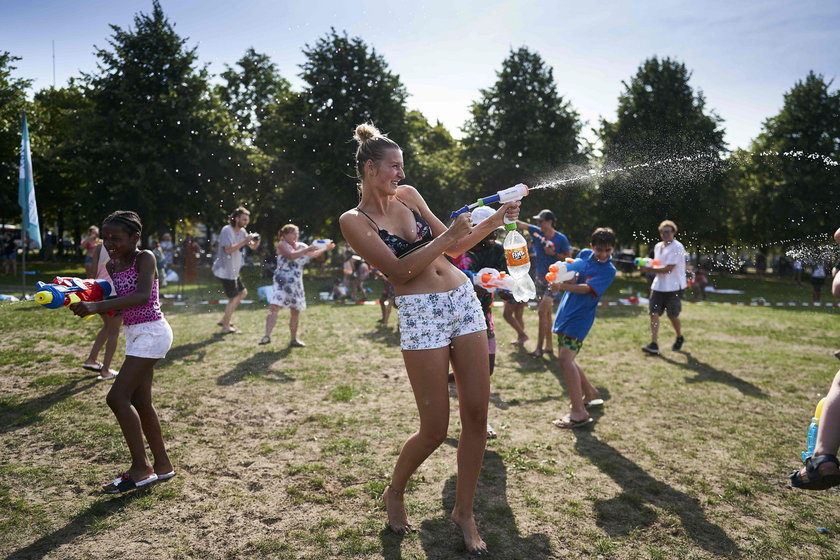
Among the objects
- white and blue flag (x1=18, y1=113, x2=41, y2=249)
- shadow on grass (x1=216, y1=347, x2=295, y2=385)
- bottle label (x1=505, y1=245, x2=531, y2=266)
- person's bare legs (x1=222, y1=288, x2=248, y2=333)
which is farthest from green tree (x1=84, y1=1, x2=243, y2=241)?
bottle label (x1=505, y1=245, x2=531, y2=266)

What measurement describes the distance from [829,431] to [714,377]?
560cm

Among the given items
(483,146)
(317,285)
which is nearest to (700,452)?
(317,285)

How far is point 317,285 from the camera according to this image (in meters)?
22.4

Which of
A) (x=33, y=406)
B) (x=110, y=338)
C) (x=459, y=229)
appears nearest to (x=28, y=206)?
(x=110, y=338)

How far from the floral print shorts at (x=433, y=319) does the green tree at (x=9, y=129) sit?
2622 cm

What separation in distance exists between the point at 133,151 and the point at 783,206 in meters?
21.8

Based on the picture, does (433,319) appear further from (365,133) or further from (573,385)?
(573,385)

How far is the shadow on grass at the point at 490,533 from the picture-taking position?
329cm

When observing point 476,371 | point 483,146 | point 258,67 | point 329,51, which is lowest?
point 476,371

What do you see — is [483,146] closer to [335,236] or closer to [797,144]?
[335,236]

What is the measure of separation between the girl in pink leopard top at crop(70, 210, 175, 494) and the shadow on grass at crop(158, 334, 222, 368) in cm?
385

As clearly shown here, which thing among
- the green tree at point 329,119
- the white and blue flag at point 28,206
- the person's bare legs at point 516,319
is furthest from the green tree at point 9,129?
the person's bare legs at point 516,319

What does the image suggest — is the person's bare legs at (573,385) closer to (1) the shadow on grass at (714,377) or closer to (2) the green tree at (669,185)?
(2) the green tree at (669,185)

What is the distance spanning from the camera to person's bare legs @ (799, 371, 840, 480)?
106 inches
